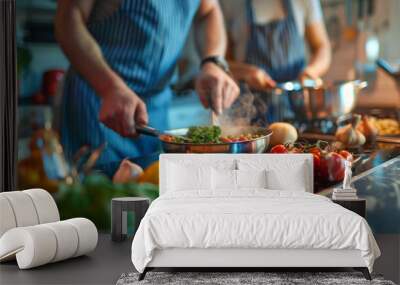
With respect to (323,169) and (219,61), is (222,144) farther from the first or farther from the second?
(323,169)

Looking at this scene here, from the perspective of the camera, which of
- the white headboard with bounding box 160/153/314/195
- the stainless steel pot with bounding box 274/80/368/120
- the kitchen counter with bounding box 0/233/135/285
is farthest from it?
the stainless steel pot with bounding box 274/80/368/120

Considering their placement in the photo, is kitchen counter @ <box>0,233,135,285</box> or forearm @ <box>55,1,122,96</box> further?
forearm @ <box>55,1,122,96</box>

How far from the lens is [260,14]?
8.62m

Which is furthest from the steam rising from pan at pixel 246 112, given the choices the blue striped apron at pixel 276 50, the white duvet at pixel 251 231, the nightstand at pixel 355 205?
the white duvet at pixel 251 231

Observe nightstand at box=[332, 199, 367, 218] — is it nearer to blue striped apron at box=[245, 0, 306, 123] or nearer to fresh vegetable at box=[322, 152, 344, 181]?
fresh vegetable at box=[322, 152, 344, 181]

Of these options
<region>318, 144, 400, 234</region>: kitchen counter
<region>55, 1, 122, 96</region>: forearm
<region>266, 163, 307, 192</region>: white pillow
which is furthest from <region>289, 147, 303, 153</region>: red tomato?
<region>55, 1, 122, 96</region>: forearm

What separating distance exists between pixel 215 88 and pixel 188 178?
4.44 ft

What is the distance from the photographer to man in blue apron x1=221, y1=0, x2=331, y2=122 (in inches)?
339

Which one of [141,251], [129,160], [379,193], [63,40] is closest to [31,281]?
[141,251]

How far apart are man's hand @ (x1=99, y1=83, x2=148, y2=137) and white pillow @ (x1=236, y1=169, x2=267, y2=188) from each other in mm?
1585

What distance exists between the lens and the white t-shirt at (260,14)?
8617mm

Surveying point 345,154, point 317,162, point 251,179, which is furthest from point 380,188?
point 251,179

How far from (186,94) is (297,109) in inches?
48.5

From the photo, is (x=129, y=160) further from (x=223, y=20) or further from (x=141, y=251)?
(x=141, y=251)
